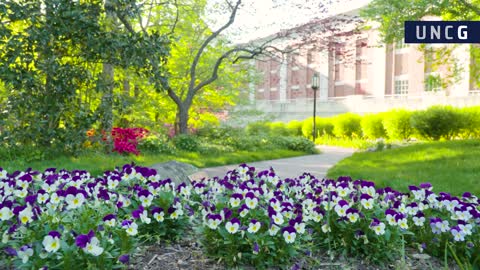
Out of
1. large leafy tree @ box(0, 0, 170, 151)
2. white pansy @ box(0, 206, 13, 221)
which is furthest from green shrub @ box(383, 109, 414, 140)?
white pansy @ box(0, 206, 13, 221)

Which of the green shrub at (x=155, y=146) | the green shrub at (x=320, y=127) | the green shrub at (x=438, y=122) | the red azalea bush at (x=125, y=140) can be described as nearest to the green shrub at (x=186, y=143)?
the green shrub at (x=155, y=146)

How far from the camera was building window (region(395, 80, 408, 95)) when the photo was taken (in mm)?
33281

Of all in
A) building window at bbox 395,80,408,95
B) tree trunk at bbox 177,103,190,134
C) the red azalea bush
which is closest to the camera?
the red azalea bush

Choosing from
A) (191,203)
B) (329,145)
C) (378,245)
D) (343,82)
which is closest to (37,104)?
(191,203)

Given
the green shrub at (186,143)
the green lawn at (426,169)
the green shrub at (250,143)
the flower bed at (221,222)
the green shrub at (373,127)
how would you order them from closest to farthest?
the flower bed at (221,222), the green lawn at (426,169), the green shrub at (186,143), the green shrub at (250,143), the green shrub at (373,127)

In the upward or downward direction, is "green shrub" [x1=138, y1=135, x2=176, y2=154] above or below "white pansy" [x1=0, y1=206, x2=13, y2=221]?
below

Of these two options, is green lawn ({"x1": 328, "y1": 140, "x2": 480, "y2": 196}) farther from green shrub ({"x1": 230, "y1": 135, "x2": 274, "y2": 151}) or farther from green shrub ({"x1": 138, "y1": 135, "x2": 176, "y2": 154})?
green shrub ({"x1": 138, "y1": 135, "x2": 176, "y2": 154})

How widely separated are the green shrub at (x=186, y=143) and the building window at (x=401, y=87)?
25189mm

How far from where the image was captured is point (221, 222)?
3023 mm

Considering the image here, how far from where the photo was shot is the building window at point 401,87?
109ft

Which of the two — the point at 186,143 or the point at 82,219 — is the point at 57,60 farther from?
the point at 82,219

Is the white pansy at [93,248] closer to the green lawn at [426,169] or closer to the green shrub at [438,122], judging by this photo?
the green lawn at [426,169]

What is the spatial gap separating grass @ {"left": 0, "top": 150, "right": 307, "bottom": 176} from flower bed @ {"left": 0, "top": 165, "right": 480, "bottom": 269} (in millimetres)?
4030

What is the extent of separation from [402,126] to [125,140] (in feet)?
46.3
